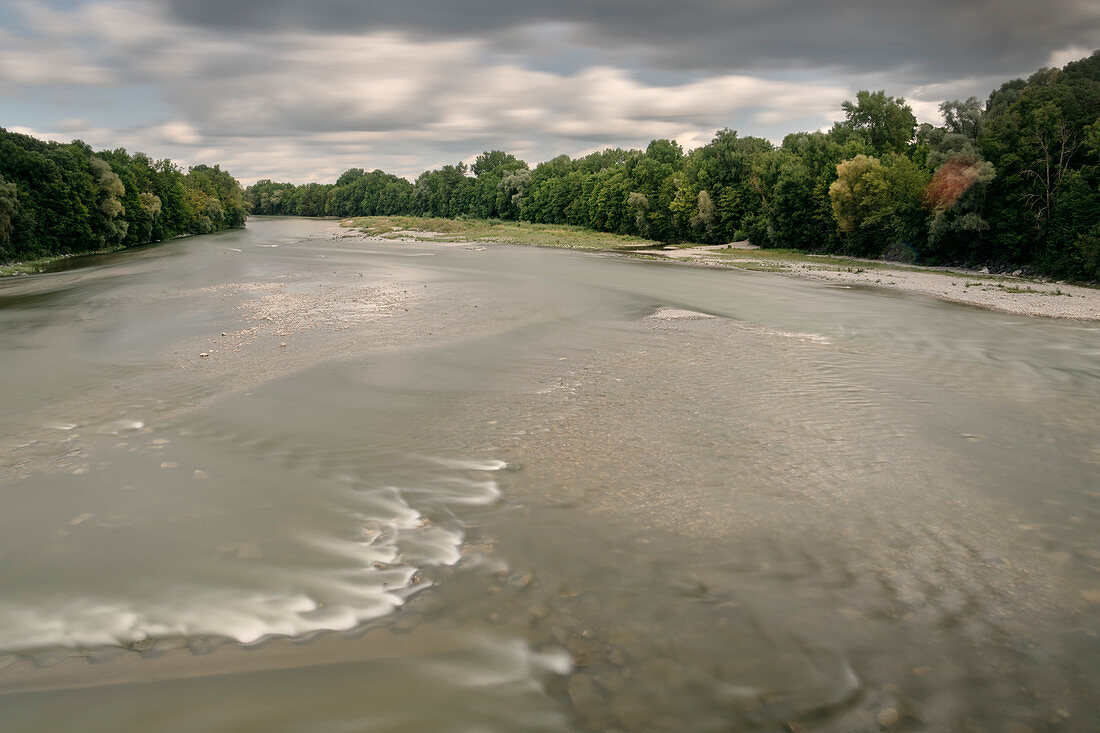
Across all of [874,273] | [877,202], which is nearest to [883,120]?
[877,202]

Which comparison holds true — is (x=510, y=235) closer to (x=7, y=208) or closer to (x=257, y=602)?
(x=7, y=208)

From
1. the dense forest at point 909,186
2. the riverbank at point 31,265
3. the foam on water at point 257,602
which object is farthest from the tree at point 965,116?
the riverbank at point 31,265

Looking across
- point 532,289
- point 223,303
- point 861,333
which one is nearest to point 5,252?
point 223,303

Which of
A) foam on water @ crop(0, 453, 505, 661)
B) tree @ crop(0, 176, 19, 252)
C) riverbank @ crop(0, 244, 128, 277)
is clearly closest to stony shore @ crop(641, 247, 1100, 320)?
foam on water @ crop(0, 453, 505, 661)

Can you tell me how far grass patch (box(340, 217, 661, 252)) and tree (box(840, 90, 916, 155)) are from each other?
2299 cm

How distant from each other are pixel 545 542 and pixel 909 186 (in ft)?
157

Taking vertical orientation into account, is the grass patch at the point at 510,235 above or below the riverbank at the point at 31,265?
above

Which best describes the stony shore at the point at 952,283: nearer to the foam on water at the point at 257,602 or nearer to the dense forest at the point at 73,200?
the foam on water at the point at 257,602

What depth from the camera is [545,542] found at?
6.91m

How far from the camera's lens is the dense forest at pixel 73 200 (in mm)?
46875

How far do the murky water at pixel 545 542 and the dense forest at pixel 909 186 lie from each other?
2704 centimetres

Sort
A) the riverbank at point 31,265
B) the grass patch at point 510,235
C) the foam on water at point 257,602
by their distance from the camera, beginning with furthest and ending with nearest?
1. the grass patch at point 510,235
2. the riverbank at point 31,265
3. the foam on water at point 257,602

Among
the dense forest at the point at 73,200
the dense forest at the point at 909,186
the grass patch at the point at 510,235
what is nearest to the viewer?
the dense forest at the point at 909,186

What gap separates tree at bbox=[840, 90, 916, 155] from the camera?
60219 mm
